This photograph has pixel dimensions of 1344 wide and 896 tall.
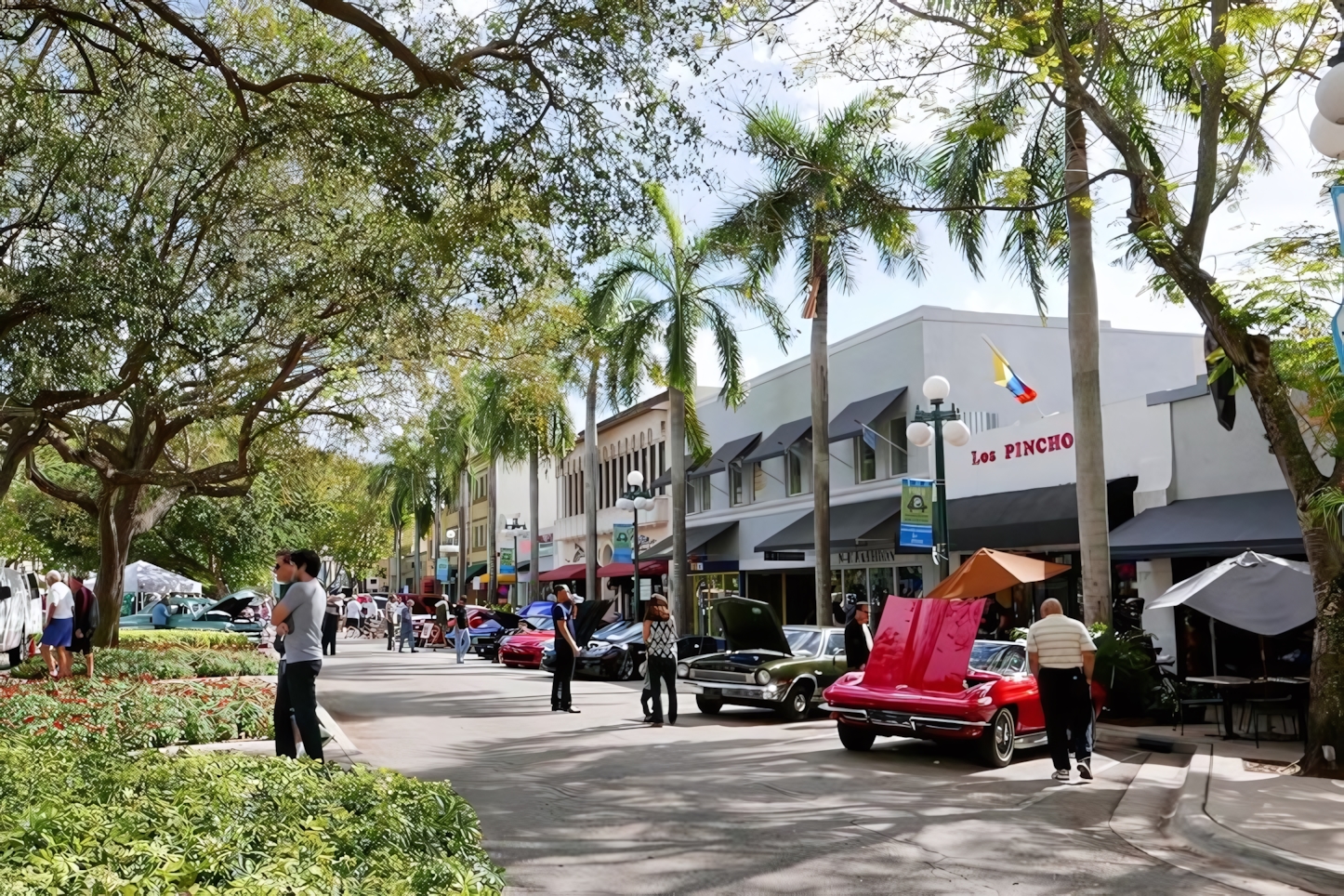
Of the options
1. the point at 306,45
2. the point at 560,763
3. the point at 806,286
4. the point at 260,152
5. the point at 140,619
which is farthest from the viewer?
the point at 140,619

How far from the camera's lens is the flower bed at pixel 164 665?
1908 cm

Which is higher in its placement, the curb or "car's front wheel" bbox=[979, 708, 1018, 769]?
"car's front wheel" bbox=[979, 708, 1018, 769]

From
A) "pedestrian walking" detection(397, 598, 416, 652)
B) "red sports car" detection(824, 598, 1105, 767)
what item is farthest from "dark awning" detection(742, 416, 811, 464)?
"red sports car" detection(824, 598, 1105, 767)

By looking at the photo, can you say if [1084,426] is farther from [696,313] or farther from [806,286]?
[696,313]

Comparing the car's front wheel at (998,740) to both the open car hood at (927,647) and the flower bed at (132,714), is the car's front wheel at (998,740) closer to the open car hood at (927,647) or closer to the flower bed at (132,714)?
the open car hood at (927,647)

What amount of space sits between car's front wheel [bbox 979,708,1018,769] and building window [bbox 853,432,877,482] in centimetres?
1756

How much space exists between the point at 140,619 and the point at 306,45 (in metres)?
31.0

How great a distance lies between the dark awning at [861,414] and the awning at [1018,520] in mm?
3932

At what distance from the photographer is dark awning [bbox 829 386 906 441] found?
92.8 ft

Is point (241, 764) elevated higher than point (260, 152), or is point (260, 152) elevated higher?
point (260, 152)

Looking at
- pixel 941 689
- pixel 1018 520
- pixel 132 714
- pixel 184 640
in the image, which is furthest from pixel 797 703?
pixel 184 640

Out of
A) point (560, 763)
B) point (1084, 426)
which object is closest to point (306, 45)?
point (560, 763)

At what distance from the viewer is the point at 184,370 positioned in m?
18.5

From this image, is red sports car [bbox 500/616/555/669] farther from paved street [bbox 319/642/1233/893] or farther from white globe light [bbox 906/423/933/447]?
paved street [bbox 319/642/1233/893]
